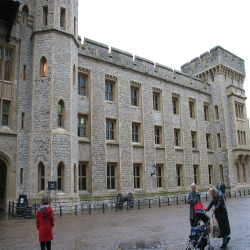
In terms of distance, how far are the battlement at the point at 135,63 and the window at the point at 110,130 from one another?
4760mm

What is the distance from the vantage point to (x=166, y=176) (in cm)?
2364

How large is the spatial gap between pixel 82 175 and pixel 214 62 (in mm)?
20357

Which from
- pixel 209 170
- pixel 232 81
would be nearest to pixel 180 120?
pixel 209 170

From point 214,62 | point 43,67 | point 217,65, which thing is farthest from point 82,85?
point 214,62

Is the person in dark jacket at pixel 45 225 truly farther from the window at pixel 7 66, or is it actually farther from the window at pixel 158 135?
the window at pixel 158 135

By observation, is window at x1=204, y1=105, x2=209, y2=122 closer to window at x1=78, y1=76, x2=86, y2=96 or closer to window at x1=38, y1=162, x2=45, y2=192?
window at x1=78, y1=76, x2=86, y2=96

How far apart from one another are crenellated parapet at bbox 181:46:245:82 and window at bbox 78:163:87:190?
1937cm

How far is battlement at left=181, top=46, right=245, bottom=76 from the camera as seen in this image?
99.2 ft

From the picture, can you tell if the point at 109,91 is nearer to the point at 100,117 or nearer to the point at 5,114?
the point at 100,117

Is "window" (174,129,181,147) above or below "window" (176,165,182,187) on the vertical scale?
above

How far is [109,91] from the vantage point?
21688 millimetres

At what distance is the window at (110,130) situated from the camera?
2074 cm

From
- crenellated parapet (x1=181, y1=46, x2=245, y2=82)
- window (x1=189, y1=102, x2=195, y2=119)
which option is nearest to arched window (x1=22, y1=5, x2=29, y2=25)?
window (x1=189, y1=102, x2=195, y2=119)

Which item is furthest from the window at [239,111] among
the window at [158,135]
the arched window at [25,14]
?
the arched window at [25,14]
